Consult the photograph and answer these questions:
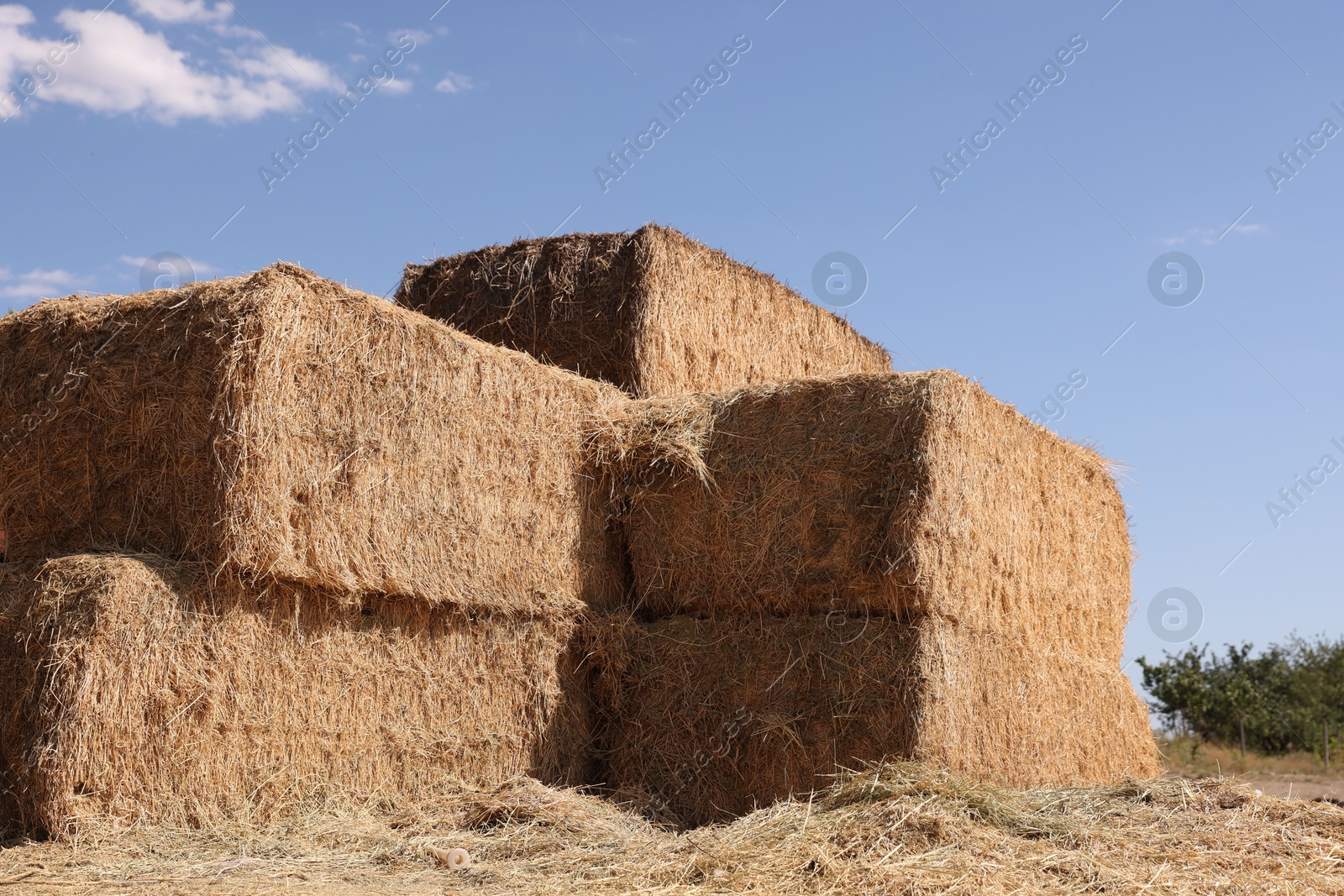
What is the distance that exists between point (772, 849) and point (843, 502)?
259 centimetres

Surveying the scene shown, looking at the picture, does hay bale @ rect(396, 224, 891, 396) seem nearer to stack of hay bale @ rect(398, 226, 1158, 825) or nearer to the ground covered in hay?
stack of hay bale @ rect(398, 226, 1158, 825)

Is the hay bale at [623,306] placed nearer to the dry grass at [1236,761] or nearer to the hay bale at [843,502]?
the hay bale at [843,502]

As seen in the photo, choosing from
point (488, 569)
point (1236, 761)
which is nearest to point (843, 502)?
point (488, 569)

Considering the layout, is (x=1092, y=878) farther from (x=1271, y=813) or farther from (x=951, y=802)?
(x=1271, y=813)

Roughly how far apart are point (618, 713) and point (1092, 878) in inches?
144

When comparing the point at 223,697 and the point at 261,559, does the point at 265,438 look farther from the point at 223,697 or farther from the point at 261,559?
the point at 223,697

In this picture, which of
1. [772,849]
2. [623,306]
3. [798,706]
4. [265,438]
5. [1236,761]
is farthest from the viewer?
[1236,761]

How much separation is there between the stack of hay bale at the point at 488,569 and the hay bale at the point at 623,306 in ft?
0.27

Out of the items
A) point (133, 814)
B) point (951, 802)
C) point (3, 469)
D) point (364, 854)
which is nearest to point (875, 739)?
point (951, 802)

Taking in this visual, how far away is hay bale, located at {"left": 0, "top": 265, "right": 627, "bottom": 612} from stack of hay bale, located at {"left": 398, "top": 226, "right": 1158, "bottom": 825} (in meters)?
1.20

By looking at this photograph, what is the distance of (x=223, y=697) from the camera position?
605 cm

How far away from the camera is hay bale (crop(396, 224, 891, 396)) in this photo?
958cm

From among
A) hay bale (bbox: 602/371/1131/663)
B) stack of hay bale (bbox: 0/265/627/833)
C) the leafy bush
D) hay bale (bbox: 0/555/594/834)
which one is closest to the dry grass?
the leafy bush

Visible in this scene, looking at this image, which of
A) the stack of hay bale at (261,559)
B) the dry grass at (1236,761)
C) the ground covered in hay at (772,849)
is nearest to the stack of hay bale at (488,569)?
the stack of hay bale at (261,559)
